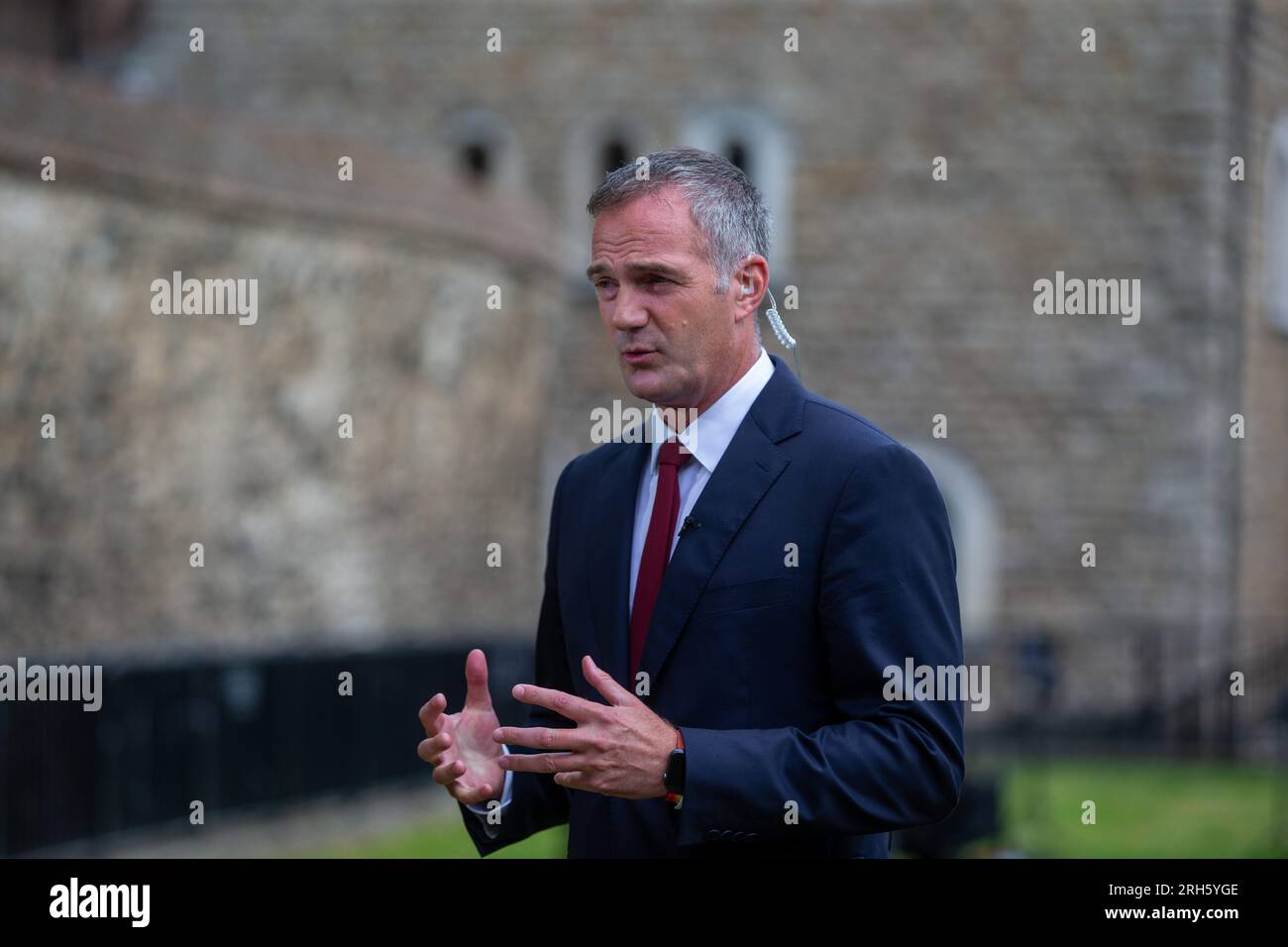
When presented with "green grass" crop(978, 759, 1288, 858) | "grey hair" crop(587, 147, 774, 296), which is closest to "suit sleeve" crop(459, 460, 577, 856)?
"grey hair" crop(587, 147, 774, 296)

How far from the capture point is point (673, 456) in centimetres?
281

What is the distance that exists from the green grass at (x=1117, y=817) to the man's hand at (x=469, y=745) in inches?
208

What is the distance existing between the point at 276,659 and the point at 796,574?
9.07 m

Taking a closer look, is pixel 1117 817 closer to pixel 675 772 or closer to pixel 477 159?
pixel 477 159

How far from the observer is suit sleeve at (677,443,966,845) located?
2.44 meters

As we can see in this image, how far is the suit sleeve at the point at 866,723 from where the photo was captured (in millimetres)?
2441

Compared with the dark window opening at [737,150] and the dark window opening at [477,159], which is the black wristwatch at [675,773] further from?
the dark window opening at [477,159]

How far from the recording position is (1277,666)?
16.8 metres

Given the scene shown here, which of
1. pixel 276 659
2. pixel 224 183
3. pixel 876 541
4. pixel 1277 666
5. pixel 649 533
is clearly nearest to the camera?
pixel 876 541

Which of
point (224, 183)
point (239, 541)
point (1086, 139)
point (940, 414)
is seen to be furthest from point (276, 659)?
point (1086, 139)

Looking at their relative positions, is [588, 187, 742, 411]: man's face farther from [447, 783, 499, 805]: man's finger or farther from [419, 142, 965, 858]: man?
[447, 783, 499, 805]: man's finger

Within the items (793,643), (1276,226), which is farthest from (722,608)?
(1276,226)

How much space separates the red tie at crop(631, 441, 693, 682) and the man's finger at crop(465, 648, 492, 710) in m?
0.23
